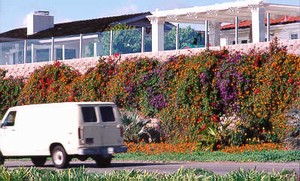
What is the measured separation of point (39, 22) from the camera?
62219 millimetres

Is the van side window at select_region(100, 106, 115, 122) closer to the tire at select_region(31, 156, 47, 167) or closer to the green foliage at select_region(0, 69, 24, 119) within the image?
the tire at select_region(31, 156, 47, 167)

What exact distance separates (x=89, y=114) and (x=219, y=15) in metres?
19.7

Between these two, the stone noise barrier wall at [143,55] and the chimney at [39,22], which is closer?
the stone noise barrier wall at [143,55]

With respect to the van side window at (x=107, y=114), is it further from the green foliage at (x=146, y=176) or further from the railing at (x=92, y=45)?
the railing at (x=92, y=45)

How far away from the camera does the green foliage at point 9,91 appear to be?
45.4 meters

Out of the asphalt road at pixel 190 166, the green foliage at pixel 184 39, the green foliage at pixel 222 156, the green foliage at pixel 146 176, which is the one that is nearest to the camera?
the green foliage at pixel 146 176

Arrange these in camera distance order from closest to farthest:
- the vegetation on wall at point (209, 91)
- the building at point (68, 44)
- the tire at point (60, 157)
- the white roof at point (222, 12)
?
the tire at point (60, 157), the vegetation on wall at point (209, 91), the building at point (68, 44), the white roof at point (222, 12)

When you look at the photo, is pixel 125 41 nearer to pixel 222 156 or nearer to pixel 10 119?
pixel 10 119

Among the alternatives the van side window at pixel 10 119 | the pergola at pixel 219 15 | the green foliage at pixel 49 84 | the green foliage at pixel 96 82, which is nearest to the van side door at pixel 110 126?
the van side window at pixel 10 119

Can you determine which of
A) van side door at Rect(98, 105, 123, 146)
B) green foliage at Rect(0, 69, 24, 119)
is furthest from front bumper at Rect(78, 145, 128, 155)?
green foliage at Rect(0, 69, 24, 119)

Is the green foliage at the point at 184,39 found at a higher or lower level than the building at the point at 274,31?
lower

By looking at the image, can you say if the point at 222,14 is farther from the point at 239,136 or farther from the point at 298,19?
the point at 239,136

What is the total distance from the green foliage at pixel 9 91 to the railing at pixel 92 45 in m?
1.54

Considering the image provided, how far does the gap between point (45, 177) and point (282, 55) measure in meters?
18.4
